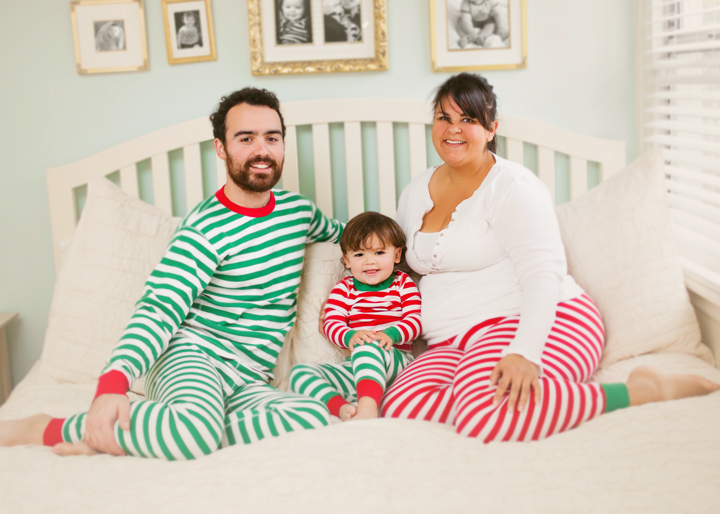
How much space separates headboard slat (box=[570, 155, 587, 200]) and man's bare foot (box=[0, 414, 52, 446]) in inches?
63.2

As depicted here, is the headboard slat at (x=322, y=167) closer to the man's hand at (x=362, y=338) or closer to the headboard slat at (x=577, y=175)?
the man's hand at (x=362, y=338)

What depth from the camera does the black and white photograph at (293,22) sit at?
1.84m

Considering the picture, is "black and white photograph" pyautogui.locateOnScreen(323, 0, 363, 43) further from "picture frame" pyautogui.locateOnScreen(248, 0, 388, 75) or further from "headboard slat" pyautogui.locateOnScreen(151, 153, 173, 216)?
"headboard slat" pyautogui.locateOnScreen(151, 153, 173, 216)

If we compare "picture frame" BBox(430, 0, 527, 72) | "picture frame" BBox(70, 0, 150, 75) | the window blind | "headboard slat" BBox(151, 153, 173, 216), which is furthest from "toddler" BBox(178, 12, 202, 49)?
the window blind

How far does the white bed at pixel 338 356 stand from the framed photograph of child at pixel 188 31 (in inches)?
9.2

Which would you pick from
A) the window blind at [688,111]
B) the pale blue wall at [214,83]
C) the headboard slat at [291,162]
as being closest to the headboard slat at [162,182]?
the pale blue wall at [214,83]

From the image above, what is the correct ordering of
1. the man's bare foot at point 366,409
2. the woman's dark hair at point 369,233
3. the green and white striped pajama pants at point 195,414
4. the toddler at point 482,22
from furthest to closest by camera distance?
the toddler at point 482,22 < the woman's dark hair at point 369,233 < the man's bare foot at point 366,409 < the green and white striped pajama pants at point 195,414

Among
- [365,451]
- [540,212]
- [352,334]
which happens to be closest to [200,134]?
[352,334]

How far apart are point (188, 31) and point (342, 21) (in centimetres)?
51

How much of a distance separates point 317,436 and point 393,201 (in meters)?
1.02

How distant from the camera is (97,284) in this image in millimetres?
1530

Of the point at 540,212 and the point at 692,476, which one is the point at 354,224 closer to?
the point at 540,212

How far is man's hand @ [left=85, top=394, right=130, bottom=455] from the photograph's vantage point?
3.50 feet

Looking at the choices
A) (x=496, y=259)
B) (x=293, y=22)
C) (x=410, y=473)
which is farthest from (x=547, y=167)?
(x=410, y=473)
